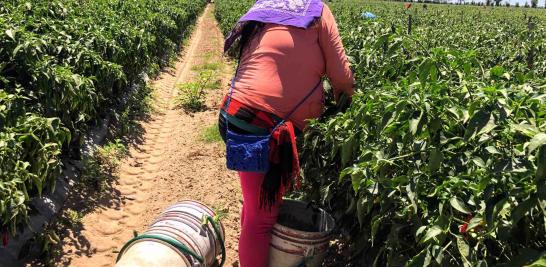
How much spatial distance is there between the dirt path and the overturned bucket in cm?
63

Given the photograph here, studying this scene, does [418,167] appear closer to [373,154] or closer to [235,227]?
[373,154]

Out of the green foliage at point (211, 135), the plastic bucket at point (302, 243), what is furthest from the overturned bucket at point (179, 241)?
the green foliage at point (211, 135)

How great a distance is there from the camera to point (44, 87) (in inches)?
140

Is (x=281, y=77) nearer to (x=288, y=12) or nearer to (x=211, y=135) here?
(x=288, y=12)

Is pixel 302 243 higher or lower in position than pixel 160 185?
higher

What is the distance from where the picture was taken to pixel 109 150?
5105 millimetres

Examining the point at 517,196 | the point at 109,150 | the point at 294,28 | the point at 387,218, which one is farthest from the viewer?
the point at 109,150

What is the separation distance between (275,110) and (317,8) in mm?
594

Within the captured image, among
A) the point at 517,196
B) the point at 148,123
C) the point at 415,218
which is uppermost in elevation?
the point at 517,196

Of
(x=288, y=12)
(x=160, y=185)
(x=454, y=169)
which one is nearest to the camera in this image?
(x=454, y=169)

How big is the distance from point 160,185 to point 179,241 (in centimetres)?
213

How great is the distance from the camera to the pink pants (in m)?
2.69

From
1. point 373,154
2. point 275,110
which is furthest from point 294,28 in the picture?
point 373,154

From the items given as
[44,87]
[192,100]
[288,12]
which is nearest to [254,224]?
[288,12]
